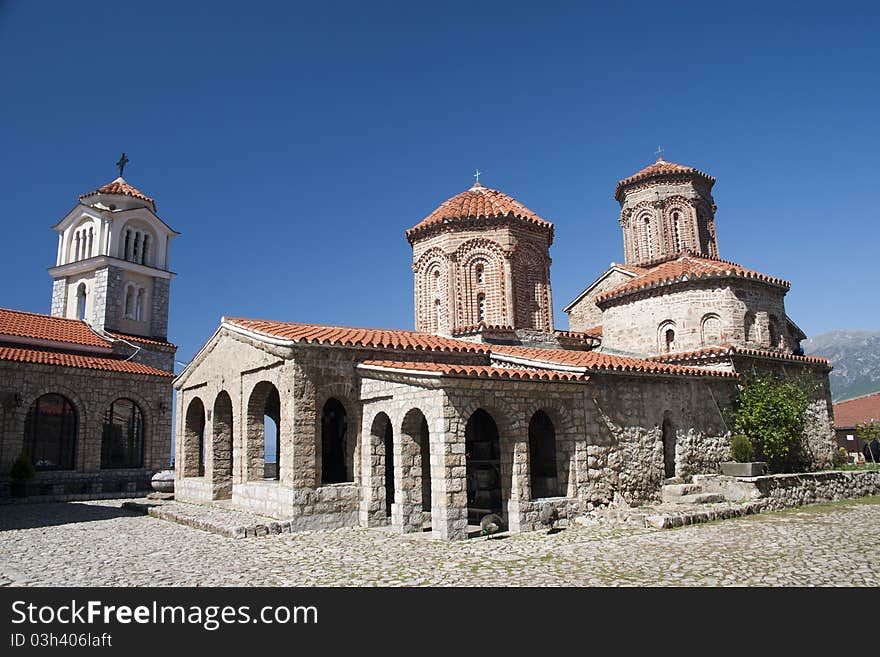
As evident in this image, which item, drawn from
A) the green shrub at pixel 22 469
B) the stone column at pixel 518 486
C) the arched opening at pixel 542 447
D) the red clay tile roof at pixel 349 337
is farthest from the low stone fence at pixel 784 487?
the green shrub at pixel 22 469

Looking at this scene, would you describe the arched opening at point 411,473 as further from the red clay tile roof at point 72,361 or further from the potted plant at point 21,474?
the red clay tile roof at point 72,361

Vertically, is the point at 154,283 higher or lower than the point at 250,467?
higher

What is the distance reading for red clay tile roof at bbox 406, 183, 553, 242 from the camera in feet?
60.4

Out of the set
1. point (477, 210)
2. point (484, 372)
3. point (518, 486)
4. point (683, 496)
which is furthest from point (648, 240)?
point (518, 486)

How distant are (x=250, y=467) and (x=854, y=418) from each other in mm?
32494

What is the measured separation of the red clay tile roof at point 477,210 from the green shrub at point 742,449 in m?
7.95

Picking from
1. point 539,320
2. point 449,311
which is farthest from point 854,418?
point 449,311

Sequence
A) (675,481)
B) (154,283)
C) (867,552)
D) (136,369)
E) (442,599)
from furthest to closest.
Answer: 1. (154,283)
2. (136,369)
3. (675,481)
4. (867,552)
5. (442,599)

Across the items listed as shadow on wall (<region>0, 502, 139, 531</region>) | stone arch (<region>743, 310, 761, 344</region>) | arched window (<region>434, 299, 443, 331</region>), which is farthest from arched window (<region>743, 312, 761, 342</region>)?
shadow on wall (<region>0, 502, 139, 531</region>)

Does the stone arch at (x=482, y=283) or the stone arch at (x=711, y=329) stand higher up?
the stone arch at (x=482, y=283)

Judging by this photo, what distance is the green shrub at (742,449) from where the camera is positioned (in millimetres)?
14805

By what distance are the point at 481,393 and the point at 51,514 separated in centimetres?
1095

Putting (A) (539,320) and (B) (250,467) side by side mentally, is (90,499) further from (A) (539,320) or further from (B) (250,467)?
(A) (539,320)

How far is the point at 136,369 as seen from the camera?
2031 centimetres
